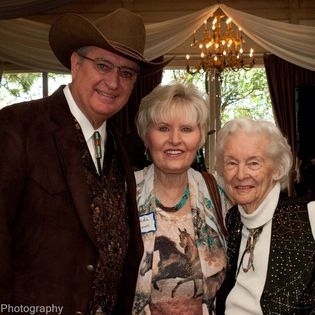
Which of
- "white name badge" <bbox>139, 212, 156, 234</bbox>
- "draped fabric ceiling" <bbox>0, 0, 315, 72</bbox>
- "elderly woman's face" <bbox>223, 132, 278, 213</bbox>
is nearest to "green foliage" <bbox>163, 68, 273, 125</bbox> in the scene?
"draped fabric ceiling" <bbox>0, 0, 315, 72</bbox>

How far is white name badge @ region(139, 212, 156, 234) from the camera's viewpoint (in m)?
2.33

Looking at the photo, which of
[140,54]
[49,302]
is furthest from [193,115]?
[49,302]

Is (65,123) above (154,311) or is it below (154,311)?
above

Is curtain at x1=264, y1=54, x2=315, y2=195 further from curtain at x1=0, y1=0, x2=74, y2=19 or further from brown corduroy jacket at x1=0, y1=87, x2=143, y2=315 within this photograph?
brown corduroy jacket at x1=0, y1=87, x2=143, y2=315

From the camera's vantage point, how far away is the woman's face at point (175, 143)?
2.35 m

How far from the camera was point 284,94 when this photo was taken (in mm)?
8062

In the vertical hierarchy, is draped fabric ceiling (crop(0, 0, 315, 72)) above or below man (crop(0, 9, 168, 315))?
above

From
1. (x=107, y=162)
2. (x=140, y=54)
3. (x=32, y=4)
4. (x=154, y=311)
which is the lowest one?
(x=154, y=311)

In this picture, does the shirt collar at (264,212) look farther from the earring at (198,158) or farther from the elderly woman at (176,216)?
the earring at (198,158)

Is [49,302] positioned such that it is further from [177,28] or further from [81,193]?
[177,28]

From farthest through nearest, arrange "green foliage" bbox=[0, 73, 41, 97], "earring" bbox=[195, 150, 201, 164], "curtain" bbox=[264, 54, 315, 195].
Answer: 1. "green foliage" bbox=[0, 73, 41, 97]
2. "curtain" bbox=[264, 54, 315, 195]
3. "earring" bbox=[195, 150, 201, 164]

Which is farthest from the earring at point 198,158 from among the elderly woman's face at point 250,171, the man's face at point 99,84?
the man's face at point 99,84

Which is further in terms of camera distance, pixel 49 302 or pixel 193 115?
pixel 193 115

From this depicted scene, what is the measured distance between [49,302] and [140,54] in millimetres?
1009
